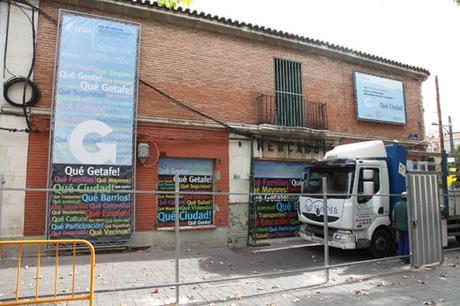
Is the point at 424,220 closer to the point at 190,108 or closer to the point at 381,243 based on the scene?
the point at 381,243

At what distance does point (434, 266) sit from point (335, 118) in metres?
6.47

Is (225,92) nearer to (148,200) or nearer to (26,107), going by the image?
(148,200)

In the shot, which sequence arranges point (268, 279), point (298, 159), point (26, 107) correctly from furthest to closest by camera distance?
point (298, 159)
point (26, 107)
point (268, 279)

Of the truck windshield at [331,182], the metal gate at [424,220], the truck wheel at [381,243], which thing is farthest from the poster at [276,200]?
the metal gate at [424,220]

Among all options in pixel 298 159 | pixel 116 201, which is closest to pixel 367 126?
pixel 298 159

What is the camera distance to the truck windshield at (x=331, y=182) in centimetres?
902

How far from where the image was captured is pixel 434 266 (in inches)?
320

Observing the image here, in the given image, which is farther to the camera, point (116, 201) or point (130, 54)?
point (130, 54)

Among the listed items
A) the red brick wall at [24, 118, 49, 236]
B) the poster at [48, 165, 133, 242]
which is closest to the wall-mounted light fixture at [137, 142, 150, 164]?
the poster at [48, 165, 133, 242]

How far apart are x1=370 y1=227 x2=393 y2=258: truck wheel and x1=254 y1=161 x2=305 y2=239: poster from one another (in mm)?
3126

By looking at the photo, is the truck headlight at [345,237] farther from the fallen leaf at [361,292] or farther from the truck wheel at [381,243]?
the fallen leaf at [361,292]

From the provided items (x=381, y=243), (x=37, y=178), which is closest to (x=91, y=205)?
(x=37, y=178)

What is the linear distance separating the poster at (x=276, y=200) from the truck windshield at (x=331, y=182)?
4.66ft

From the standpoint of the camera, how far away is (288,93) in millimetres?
12297
